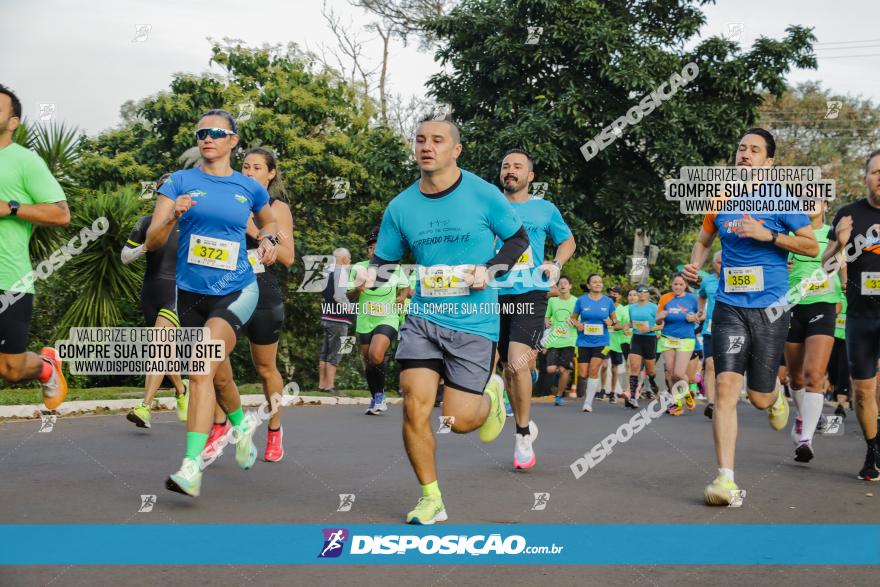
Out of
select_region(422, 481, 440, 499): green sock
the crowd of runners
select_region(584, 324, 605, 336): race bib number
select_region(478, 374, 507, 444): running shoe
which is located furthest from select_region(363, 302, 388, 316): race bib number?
select_region(422, 481, 440, 499): green sock

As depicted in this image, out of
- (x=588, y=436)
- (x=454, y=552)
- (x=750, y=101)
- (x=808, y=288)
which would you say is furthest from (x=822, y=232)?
(x=750, y=101)

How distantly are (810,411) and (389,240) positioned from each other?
460cm

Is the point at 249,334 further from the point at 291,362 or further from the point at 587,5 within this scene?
the point at 587,5

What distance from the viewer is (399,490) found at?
22.3ft

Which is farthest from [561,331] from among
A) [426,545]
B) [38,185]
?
[426,545]

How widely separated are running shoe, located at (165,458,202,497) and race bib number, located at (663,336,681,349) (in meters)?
10.5

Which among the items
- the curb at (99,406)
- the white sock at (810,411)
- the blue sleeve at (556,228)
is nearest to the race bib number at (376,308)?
the curb at (99,406)

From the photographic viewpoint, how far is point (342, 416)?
12469 millimetres

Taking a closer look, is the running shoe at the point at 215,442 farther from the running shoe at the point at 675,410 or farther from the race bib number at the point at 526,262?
the running shoe at the point at 675,410

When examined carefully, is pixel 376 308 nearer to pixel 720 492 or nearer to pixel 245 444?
pixel 245 444

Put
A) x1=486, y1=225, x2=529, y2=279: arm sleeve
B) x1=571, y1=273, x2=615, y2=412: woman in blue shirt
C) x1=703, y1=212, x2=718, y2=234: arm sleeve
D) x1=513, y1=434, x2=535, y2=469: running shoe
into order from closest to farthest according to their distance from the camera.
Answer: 1. x1=486, y1=225, x2=529, y2=279: arm sleeve
2. x1=703, y1=212, x2=718, y2=234: arm sleeve
3. x1=513, y1=434, x2=535, y2=469: running shoe
4. x1=571, y1=273, x2=615, y2=412: woman in blue shirt

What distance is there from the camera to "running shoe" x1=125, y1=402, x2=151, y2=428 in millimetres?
9203

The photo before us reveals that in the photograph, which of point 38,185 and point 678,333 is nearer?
point 38,185

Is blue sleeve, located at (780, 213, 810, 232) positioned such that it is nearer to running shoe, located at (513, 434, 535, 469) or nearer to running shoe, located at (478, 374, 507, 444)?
running shoe, located at (478, 374, 507, 444)
